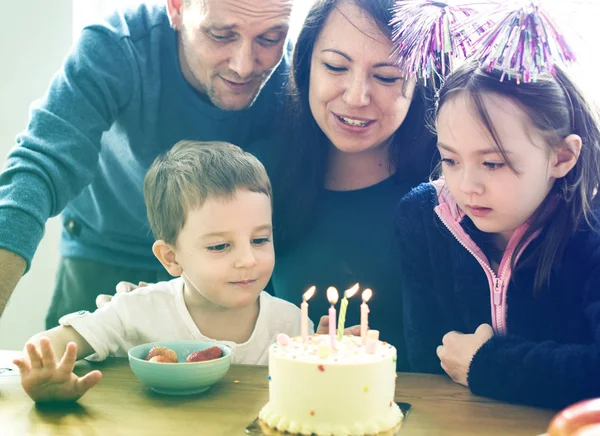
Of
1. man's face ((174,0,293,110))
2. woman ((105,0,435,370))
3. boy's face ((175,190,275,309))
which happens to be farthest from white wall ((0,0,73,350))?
boy's face ((175,190,275,309))

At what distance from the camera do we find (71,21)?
2.52 meters

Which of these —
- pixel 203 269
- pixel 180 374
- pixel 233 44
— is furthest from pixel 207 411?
pixel 233 44

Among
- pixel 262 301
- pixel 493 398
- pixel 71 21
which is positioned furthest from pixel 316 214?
pixel 71 21

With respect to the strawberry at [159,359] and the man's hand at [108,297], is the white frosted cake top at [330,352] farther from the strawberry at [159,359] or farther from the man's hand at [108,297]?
the man's hand at [108,297]

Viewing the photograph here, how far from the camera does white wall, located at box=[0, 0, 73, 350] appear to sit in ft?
8.31

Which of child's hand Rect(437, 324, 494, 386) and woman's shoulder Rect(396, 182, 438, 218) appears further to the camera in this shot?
woman's shoulder Rect(396, 182, 438, 218)

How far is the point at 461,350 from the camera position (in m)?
1.35

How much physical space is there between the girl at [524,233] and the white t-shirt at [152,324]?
398 mm

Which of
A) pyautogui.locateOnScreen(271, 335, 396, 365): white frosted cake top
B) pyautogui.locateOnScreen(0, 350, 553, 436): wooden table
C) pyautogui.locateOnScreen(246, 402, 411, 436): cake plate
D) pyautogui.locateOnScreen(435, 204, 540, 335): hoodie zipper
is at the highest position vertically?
pyautogui.locateOnScreen(435, 204, 540, 335): hoodie zipper

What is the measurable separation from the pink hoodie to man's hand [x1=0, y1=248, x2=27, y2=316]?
2.78ft

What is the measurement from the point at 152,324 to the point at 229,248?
229 mm

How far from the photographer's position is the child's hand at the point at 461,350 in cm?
133

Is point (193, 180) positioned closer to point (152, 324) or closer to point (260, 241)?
point (260, 241)

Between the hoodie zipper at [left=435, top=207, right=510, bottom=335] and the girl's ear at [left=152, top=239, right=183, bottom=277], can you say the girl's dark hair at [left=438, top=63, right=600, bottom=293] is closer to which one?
the hoodie zipper at [left=435, top=207, right=510, bottom=335]
